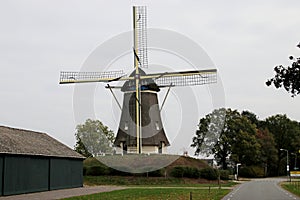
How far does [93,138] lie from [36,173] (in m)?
48.4

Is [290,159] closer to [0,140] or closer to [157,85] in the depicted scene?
[157,85]

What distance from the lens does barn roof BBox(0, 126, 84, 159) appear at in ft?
114

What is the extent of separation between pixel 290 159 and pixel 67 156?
258 feet

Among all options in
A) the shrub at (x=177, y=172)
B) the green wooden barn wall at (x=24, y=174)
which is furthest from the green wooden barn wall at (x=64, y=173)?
the shrub at (x=177, y=172)

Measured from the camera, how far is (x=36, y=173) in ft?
121

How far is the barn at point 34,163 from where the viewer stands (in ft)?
109

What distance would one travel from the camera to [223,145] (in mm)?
90188

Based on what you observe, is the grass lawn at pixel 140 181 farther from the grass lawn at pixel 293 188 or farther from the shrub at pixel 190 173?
the grass lawn at pixel 293 188

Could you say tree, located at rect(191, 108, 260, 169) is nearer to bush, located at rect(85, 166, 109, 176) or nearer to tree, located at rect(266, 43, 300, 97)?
bush, located at rect(85, 166, 109, 176)

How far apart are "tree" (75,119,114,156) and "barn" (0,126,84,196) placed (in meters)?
36.7

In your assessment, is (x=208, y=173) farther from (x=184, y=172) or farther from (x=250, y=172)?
(x=250, y=172)

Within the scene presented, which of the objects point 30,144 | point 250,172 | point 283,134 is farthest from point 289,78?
point 283,134

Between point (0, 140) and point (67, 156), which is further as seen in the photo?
point (67, 156)

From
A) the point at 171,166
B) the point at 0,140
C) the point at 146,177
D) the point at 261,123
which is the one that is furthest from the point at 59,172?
the point at 261,123
